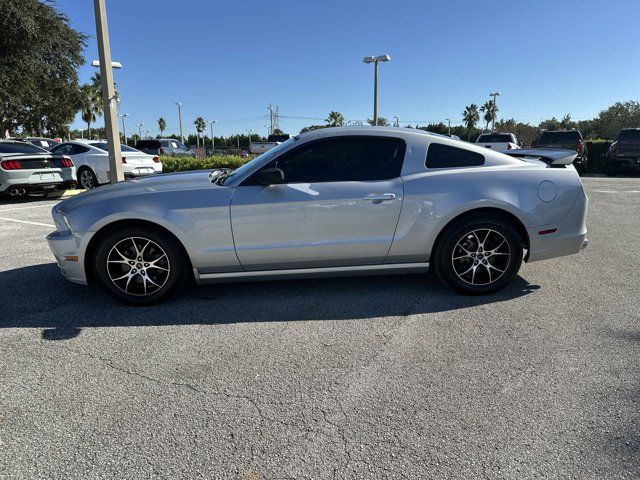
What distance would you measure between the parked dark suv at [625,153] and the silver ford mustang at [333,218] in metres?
15.0

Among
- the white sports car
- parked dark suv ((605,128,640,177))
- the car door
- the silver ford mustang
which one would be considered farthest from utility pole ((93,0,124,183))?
parked dark suv ((605,128,640,177))

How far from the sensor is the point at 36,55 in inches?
710

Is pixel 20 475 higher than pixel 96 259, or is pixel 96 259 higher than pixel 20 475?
pixel 96 259

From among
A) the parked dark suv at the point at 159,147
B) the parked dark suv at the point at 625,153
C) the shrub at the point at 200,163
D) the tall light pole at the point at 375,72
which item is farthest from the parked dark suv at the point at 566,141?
the parked dark suv at the point at 159,147

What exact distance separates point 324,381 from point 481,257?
6.76 ft

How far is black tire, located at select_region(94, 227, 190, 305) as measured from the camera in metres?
3.71

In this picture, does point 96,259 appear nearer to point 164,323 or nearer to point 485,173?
point 164,323

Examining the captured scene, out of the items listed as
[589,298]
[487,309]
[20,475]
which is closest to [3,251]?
[20,475]

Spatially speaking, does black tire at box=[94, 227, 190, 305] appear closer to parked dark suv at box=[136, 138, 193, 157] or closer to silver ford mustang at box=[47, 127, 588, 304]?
silver ford mustang at box=[47, 127, 588, 304]

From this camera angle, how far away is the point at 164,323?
11.5 feet

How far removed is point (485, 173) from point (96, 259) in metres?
3.48

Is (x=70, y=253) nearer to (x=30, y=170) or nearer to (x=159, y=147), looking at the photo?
(x=30, y=170)

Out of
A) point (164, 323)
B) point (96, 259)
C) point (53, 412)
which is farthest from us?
point (96, 259)

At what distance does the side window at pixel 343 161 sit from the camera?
3.82 meters
